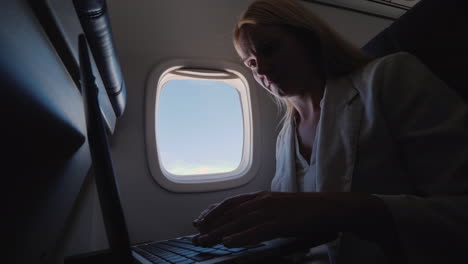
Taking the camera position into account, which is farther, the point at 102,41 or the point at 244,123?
the point at 244,123

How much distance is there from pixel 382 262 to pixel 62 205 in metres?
0.73

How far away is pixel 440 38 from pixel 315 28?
1.17 feet

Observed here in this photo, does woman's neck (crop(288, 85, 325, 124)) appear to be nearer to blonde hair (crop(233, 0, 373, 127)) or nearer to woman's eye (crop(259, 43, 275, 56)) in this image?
blonde hair (crop(233, 0, 373, 127))

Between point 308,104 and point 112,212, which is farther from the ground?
point 308,104

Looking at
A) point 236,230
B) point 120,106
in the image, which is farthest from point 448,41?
point 120,106

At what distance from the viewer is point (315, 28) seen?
0.92m

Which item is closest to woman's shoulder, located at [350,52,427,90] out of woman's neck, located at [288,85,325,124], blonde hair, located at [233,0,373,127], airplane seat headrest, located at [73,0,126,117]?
blonde hair, located at [233,0,373,127]

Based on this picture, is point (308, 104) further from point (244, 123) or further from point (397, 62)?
point (244, 123)

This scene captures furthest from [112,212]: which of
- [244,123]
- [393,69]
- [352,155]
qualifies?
[244,123]

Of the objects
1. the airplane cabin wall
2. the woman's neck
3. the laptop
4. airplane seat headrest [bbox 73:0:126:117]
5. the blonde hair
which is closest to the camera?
the laptop

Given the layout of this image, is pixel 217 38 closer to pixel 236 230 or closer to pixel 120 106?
pixel 120 106

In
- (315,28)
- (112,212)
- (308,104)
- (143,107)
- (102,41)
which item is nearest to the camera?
(112,212)

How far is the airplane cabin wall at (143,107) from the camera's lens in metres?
1.20

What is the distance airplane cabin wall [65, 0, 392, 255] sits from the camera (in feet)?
3.92
